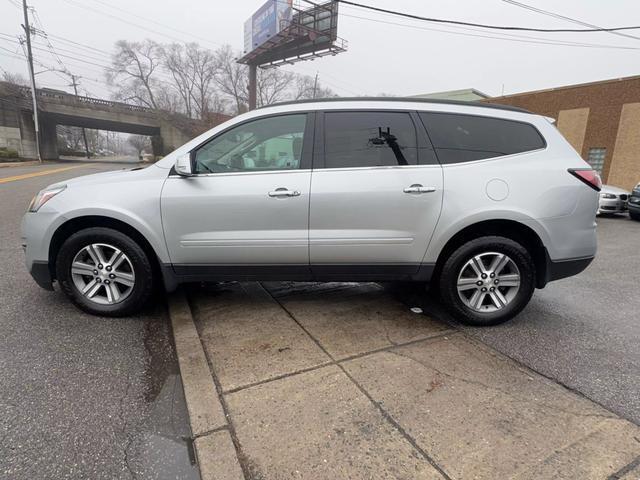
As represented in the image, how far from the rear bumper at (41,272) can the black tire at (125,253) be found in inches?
4.0

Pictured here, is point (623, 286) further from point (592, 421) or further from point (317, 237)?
point (317, 237)

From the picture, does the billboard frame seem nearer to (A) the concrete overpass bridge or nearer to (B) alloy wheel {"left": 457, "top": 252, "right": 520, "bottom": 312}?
(A) the concrete overpass bridge

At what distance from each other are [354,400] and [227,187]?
72.9 inches

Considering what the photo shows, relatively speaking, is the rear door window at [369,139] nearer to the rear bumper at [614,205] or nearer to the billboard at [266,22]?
the rear bumper at [614,205]

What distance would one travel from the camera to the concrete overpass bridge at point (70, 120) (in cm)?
3516

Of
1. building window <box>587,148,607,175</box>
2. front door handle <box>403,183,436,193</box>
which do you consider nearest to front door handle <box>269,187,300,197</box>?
front door handle <box>403,183,436,193</box>

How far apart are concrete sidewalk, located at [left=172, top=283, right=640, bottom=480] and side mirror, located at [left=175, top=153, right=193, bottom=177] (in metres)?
1.27

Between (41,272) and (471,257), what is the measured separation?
3.62m

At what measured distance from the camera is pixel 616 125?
16.0m

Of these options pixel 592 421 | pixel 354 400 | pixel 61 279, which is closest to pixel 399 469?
pixel 354 400

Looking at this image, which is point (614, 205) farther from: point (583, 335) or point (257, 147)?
point (257, 147)

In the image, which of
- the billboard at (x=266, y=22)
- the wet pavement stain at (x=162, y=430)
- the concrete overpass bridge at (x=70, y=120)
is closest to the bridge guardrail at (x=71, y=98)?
the concrete overpass bridge at (x=70, y=120)

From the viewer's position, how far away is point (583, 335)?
3309 millimetres

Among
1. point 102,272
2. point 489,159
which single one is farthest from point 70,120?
point 489,159
